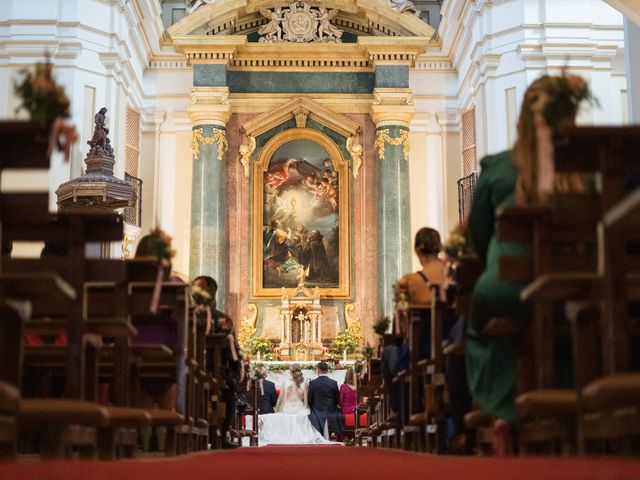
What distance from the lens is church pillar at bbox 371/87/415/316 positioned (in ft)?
66.2

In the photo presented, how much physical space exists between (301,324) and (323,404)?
5.31m

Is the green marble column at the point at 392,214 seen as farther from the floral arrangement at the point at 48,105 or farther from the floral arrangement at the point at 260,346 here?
the floral arrangement at the point at 48,105

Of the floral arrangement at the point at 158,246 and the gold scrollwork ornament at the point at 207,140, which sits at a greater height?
the gold scrollwork ornament at the point at 207,140

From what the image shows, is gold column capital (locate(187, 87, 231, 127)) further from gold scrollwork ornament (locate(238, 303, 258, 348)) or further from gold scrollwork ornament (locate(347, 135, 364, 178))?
gold scrollwork ornament (locate(238, 303, 258, 348))

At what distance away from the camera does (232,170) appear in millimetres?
21094

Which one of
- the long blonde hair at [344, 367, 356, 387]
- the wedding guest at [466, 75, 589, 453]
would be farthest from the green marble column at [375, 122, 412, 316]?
the wedding guest at [466, 75, 589, 453]

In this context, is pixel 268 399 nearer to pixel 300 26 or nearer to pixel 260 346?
pixel 260 346

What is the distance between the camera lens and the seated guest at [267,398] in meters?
15.7

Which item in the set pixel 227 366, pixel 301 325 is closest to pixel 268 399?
pixel 301 325

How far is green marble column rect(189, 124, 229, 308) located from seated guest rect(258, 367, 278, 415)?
4036 mm

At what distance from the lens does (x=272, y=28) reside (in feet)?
70.4

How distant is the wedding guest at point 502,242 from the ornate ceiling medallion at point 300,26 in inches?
657

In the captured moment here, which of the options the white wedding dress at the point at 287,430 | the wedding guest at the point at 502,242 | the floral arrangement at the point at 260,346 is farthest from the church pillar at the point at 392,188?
the wedding guest at the point at 502,242

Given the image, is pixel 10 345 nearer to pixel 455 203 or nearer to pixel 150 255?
pixel 150 255
